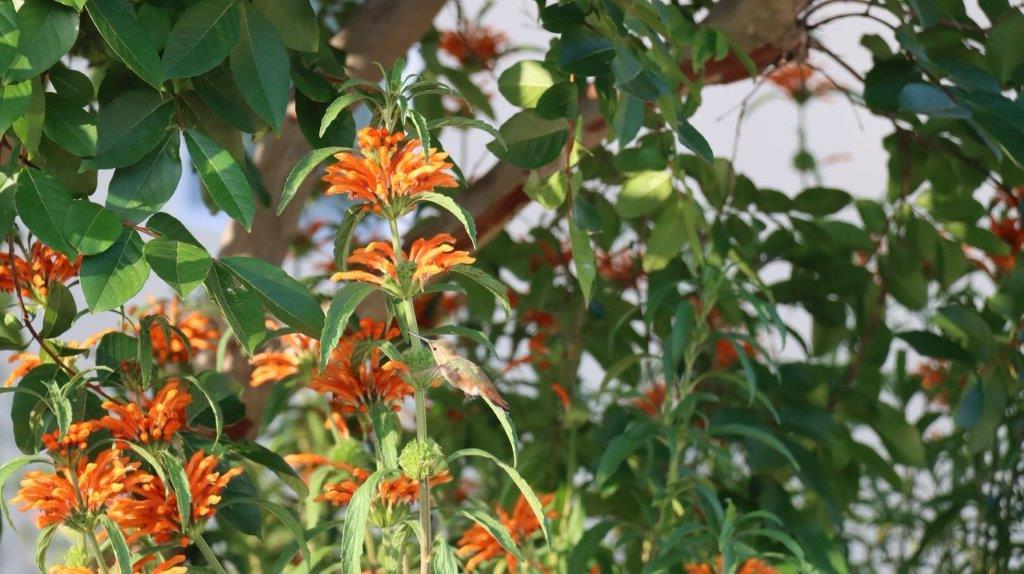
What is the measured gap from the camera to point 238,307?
0.48m

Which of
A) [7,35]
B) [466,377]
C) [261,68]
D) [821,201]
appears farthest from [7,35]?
[821,201]

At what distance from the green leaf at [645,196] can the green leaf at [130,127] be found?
33cm

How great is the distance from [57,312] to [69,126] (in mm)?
89

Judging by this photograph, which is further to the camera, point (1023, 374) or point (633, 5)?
point (1023, 374)

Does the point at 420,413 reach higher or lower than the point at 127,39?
lower

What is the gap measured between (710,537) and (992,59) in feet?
1.09

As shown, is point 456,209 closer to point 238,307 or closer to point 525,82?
point 238,307

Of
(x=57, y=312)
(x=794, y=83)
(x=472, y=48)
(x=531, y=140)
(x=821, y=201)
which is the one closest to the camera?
(x=57, y=312)

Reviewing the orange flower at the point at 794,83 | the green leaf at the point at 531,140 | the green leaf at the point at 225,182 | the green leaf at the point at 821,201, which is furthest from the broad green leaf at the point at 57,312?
the orange flower at the point at 794,83

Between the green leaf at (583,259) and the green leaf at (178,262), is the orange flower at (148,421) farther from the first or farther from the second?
the green leaf at (583,259)

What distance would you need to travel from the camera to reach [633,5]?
2.02 feet

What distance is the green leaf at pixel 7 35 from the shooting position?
17.5 inches

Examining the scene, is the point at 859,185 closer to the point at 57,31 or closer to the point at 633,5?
the point at 633,5

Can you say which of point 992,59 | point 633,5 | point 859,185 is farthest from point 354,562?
point 859,185
